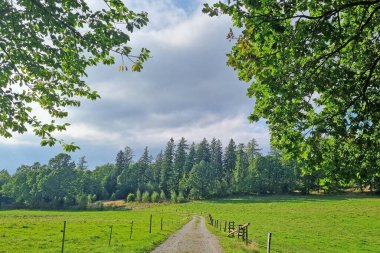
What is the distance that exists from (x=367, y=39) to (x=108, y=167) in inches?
6963

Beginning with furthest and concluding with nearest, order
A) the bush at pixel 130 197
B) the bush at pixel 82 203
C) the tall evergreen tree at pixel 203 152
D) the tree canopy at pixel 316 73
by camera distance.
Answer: the tall evergreen tree at pixel 203 152
the bush at pixel 130 197
the bush at pixel 82 203
the tree canopy at pixel 316 73

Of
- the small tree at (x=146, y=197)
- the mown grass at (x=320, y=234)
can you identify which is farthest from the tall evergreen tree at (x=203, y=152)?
the mown grass at (x=320, y=234)

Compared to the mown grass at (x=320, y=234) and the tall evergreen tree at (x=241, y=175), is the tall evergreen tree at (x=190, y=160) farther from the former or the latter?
the mown grass at (x=320, y=234)

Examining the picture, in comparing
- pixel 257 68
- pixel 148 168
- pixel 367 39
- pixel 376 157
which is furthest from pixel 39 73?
pixel 148 168

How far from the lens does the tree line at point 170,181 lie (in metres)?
125

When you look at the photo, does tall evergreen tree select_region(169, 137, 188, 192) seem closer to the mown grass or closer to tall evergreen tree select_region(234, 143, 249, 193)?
tall evergreen tree select_region(234, 143, 249, 193)

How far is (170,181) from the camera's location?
14438 centimetres

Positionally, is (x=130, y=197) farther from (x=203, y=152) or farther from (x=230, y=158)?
(x=230, y=158)

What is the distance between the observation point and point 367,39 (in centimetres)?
1141

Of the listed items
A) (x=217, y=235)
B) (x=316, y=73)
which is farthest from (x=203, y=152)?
(x=316, y=73)

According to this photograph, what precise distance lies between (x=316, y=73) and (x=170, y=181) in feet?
451

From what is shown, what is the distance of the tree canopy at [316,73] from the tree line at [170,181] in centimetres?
10738

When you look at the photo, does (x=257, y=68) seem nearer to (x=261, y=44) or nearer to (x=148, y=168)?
(x=261, y=44)

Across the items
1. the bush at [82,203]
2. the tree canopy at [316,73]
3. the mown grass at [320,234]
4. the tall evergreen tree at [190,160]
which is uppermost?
the tall evergreen tree at [190,160]
